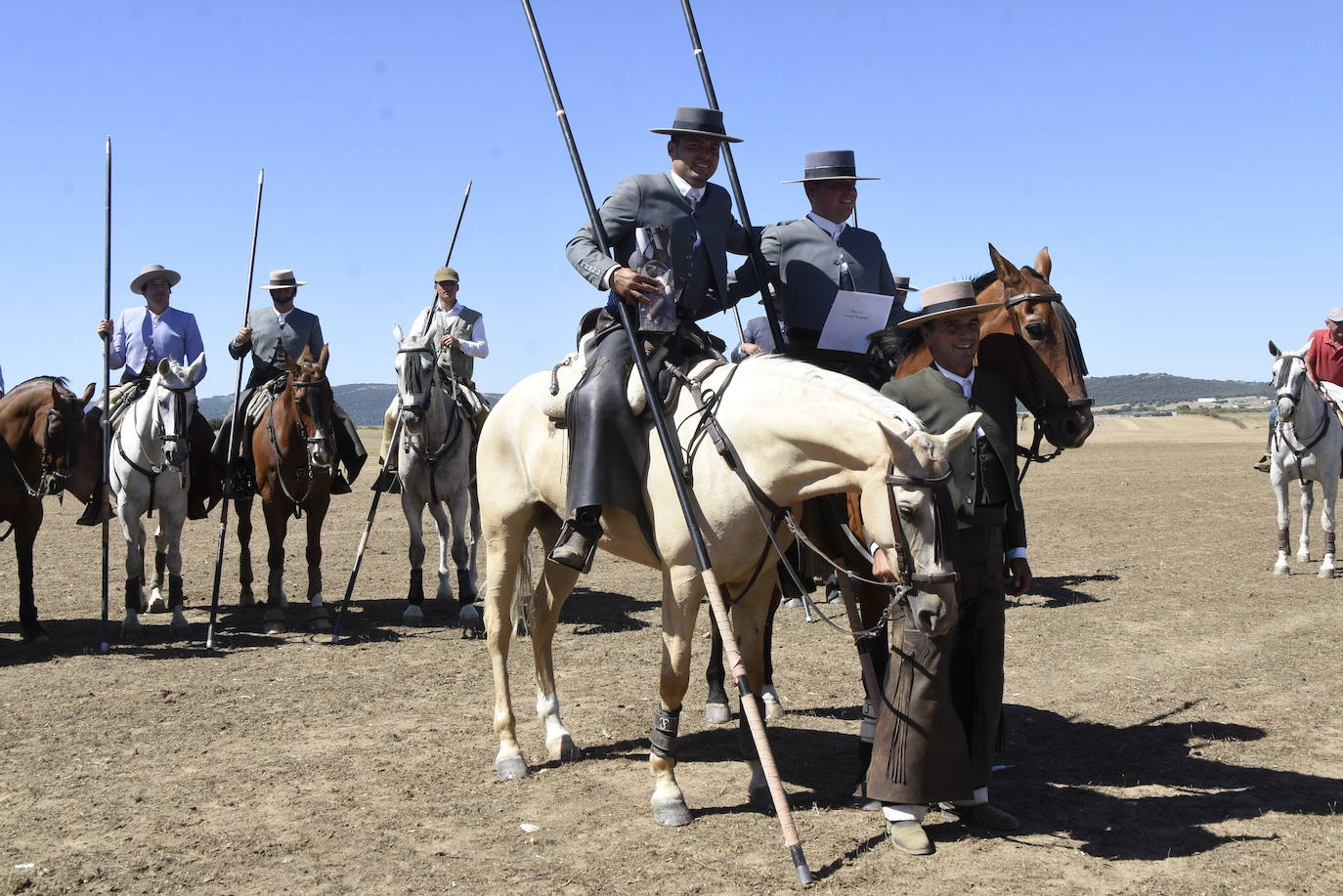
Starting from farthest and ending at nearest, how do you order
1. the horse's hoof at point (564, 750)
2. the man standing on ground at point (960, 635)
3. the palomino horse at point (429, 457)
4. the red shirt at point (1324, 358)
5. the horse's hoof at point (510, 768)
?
the red shirt at point (1324, 358) < the palomino horse at point (429, 457) < the horse's hoof at point (564, 750) < the horse's hoof at point (510, 768) < the man standing on ground at point (960, 635)

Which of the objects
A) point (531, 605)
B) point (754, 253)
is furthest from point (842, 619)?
point (754, 253)

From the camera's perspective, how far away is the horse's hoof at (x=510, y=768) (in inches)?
258

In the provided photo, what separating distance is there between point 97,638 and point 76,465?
164 centimetres

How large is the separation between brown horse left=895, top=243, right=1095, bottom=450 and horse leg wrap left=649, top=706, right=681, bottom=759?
2.34 m

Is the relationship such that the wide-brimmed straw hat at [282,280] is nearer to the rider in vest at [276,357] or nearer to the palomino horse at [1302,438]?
the rider in vest at [276,357]

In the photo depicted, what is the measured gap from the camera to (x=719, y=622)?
5.32 m

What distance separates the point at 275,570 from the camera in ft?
37.4

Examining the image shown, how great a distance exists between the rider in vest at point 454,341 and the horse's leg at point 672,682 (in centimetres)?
693

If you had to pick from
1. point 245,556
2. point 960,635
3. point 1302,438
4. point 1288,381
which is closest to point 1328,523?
point 1302,438

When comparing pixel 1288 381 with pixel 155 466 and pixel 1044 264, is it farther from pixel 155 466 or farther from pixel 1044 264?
pixel 155 466

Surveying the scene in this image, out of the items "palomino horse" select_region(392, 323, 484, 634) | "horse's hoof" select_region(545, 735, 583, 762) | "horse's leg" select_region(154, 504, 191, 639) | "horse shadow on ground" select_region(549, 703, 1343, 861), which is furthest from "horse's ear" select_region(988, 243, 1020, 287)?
"horse's leg" select_region(154, 504, 191, 639)

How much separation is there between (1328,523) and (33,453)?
13707mm

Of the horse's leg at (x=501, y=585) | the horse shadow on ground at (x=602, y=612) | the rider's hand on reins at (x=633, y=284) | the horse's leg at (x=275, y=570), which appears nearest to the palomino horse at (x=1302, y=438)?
the horse shadow on ground at (x=602, y=612)

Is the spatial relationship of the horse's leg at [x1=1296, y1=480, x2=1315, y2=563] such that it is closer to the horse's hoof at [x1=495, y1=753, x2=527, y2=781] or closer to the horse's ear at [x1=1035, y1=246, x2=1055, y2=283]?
the horse's ear at [x1=1035, y1=246, x2=1055, y2=283]
